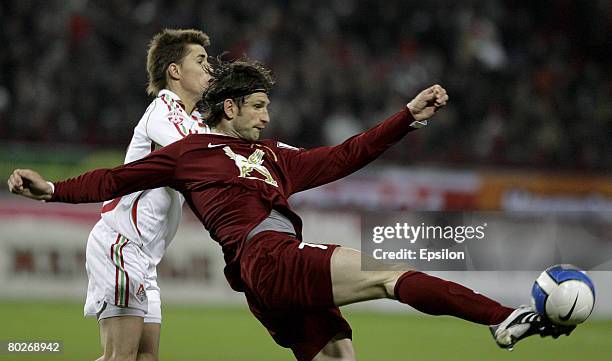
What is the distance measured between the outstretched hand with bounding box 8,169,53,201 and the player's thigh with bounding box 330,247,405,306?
4.51 ft

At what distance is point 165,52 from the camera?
18.4 feet

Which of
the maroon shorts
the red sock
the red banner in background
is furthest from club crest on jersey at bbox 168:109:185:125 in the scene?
the red banner in background

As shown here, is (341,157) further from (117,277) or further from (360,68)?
(360,68)

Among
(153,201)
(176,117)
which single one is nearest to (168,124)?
(176,117)

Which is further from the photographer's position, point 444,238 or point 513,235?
point 513,235

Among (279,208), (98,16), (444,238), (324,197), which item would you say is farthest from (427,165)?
(279,208)

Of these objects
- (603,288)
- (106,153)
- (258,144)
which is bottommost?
(603,288)

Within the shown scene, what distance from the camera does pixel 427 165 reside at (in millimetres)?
12070

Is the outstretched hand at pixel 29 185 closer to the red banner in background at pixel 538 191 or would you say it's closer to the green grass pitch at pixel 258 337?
the green grass pitch at pixel 258 337

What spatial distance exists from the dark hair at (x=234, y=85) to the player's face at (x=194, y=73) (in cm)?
61

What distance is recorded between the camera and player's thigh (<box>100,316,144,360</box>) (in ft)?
16.6

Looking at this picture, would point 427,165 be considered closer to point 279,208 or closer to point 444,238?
point 444,238

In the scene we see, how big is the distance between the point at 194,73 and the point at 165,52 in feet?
0.73

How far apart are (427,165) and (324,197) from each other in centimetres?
139
